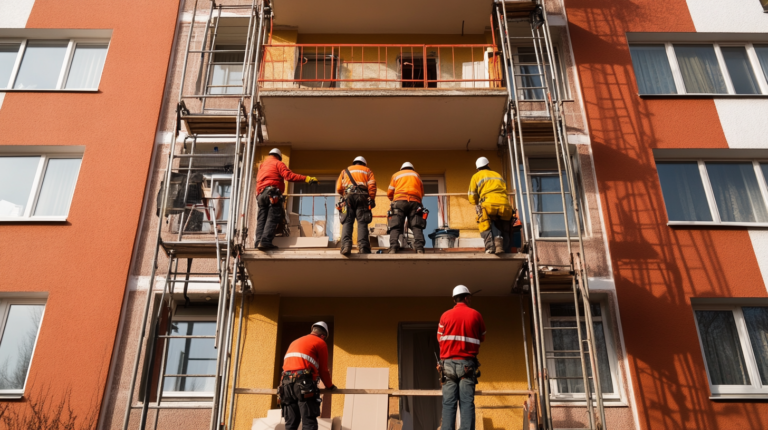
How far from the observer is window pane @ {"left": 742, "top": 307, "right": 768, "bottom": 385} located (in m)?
8.94

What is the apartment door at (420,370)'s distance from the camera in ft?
30.7

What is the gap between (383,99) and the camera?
9.79 meters

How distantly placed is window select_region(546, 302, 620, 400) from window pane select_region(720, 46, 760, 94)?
4.88 m

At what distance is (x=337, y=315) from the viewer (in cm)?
945

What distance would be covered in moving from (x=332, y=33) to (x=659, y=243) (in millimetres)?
6411

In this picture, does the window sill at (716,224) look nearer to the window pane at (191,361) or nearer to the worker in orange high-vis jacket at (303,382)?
the worker in orange high-vis jacket at (303,382)

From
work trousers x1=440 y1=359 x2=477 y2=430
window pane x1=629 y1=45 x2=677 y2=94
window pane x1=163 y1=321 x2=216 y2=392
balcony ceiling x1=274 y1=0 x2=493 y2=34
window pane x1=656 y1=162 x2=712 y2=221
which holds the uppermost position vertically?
balcony ceiling x1=274 y1=0 x2=493 y2=34

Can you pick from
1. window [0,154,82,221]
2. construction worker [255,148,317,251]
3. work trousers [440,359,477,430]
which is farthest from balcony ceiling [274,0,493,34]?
work trousers [440,359,477,430]

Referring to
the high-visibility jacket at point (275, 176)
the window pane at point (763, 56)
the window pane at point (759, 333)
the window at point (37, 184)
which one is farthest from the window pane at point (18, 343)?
the window pane at point (763, 56)

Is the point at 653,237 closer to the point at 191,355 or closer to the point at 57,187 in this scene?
the point at 191,355

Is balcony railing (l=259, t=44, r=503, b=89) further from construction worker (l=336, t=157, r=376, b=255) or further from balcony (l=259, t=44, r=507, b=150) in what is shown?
construction worker (l=336, t=157, r=376, b=255)

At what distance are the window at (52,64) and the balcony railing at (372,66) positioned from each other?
2.98 meters

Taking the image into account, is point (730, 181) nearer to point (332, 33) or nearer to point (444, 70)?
point (444, 70)

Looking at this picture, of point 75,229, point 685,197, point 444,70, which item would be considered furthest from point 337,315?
point 685,197
